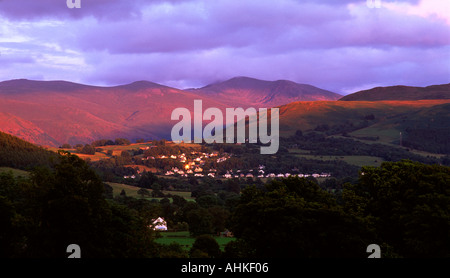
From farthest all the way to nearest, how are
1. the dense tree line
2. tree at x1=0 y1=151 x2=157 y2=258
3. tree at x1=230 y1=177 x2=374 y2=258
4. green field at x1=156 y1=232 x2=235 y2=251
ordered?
green field at x1=156 y1=232 x2=235 y2=251 < the dense tree line < tree at x1=230 y1=177 x2=374 y2=258 < tree at x1=0 y1=151 x2=157 y2=258

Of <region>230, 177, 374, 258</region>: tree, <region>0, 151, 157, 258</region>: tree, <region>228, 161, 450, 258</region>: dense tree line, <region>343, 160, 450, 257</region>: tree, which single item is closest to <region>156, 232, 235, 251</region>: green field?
<region>343, 160, 450, 257</region>: tree

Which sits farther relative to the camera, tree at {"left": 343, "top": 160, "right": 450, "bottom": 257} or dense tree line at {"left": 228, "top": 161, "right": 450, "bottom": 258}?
tree at {"left": 343, "top": 160, "right": 450, "bottom": 257}

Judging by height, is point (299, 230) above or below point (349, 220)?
below

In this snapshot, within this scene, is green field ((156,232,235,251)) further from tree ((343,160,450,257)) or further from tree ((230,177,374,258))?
tree ((230,177,374,258))

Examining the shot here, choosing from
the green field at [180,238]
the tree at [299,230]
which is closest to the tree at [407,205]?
the tree at [299,230]

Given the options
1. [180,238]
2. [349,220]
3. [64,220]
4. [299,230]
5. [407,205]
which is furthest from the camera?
[180,238]

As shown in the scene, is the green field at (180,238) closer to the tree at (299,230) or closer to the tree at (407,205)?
the tree at (407,205)

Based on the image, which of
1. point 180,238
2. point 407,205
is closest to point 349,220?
point 407,205

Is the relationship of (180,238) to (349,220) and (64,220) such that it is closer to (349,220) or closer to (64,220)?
(349,220)

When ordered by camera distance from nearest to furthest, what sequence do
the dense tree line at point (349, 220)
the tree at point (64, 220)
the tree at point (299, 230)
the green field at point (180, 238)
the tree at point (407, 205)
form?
the tree at point (64, 220) → the tree at point (299, 230) → the dense tree line at point (349, 220) → the tree at point (407, 205) → the green field at point (180, 238)

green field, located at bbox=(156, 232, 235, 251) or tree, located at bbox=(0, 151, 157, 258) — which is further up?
tree, located at bbox=(0, 151, 157, 258)
